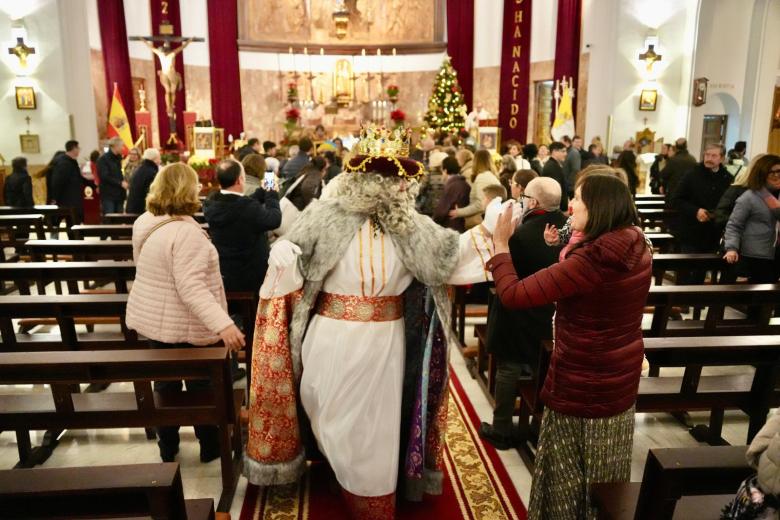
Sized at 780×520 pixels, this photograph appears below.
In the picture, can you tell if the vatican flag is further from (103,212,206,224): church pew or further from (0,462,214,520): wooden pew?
(0,462,214,520): wooden pew

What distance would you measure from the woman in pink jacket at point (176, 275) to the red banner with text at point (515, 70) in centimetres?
1536

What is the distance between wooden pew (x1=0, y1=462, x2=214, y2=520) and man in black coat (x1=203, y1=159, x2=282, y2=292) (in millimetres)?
2542

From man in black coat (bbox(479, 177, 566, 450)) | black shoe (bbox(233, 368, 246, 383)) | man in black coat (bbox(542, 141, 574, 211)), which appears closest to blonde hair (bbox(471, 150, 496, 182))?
man in black coat (bbox(542, 141, 574, 211))

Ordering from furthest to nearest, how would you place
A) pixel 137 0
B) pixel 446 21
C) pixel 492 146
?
pixel 446 21
pixel 137 0
pixel 492 146

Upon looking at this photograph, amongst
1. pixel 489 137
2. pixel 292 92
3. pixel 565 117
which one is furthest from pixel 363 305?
pixel 292 92

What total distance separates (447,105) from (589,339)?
1568cm

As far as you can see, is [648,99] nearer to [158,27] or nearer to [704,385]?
[704,385]

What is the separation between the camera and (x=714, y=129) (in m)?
14.4

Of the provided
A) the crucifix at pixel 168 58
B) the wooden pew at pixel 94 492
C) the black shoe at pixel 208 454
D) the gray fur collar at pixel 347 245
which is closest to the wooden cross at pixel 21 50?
the crucifix at pixel 168 58

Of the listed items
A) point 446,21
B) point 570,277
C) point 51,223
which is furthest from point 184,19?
point 570,277

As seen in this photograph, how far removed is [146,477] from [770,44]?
49.7ft

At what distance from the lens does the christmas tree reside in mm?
17344

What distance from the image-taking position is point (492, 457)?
3795 millimetres

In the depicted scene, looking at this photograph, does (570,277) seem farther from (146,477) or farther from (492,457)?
(492,457)
